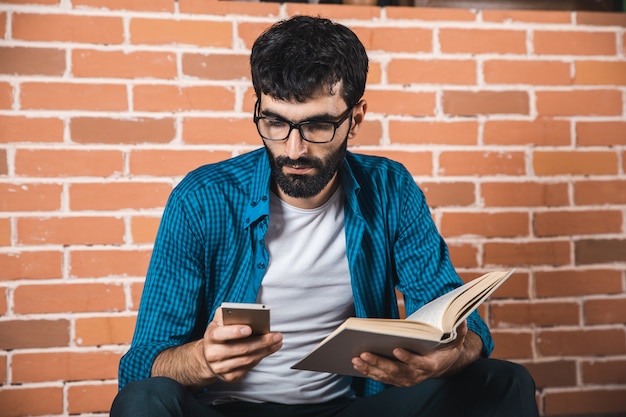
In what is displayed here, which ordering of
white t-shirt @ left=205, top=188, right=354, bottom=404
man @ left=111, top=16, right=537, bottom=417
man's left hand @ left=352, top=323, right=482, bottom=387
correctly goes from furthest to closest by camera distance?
white t-shirt @ left=205, top=188, right=354, bottom=404, man @ left=111, top=16, right=537, bottom=417, man's left hand @ left=352, top=323, right=482, bottom=387

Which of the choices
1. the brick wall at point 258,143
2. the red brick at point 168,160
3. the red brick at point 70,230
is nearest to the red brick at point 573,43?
the brick wall at point 258,143

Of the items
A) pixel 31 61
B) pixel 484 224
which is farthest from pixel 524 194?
pixel 31 61

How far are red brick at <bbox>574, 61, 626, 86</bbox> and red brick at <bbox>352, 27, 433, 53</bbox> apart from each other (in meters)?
0.48

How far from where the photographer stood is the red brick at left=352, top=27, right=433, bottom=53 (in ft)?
6.02

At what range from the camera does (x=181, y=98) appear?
1767mm

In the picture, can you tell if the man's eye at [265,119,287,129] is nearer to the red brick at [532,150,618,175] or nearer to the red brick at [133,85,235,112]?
the red brick at [133,85,235,112]


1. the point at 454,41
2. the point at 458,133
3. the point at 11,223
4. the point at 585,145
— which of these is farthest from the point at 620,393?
the point at 11,223

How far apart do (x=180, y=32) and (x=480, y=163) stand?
0.94 metres

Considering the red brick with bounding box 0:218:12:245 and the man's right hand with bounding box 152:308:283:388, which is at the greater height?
the red brick with bounding box 0:218:12:245

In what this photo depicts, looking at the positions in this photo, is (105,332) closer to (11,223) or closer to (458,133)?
(11,223)

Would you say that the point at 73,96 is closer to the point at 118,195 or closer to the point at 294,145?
the point at 118,195

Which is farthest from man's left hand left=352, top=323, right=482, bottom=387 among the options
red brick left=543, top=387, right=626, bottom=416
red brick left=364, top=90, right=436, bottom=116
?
red brick left=543, top=387, right=626, bottom=416

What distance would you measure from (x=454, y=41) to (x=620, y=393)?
1205 millimetres

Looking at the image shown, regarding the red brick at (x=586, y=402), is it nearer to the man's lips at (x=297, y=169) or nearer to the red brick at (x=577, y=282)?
the red brick at (x=577, y=282)
